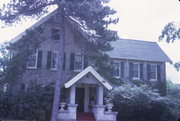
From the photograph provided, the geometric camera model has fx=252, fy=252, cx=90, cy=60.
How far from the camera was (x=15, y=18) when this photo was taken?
18.1m

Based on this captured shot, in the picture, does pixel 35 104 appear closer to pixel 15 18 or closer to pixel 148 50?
pixel 15 18

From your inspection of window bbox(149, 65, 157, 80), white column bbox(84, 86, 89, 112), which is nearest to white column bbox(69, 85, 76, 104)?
white column bbox(84, 86, 89, 112)

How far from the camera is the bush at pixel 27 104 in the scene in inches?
686

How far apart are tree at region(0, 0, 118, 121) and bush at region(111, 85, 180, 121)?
167 inches

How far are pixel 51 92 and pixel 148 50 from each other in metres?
14.7

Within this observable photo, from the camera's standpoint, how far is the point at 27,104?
17.4 m

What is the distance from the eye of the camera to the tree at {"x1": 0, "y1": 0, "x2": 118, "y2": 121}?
1730 centimetres

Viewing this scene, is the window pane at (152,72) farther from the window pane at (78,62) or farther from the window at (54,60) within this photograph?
the window at (54,60)

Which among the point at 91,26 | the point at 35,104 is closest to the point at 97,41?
the point at 91,26

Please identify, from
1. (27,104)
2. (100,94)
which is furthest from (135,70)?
(27,104)

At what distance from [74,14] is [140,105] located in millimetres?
8889

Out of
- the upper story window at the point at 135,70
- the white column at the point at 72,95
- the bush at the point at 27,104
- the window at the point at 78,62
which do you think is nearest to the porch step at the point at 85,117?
the white column at the point at 72,95

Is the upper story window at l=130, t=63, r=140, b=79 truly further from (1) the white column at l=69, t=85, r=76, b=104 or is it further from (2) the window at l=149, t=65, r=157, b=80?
(1) the white column at l=69, t=85, r=76, b=104

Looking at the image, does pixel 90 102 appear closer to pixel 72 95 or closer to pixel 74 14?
pixel 72 95
